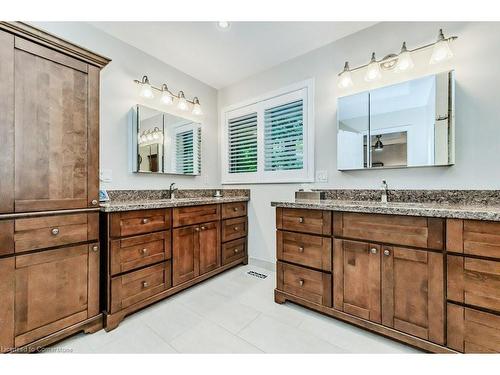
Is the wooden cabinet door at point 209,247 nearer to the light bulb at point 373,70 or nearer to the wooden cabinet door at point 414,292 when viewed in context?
the wooden cabinet door at point 414,292

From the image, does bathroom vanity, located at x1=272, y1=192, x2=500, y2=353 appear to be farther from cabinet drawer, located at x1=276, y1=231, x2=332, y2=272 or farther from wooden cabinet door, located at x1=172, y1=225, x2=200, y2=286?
wooden cabinet door, located at x1=172, y1=225, x2=200, y2=286

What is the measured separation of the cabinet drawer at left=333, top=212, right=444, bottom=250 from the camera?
4.28ft

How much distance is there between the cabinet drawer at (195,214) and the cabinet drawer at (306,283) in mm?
901

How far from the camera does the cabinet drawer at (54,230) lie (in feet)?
4.30

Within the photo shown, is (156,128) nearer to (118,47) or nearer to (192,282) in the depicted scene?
(118,47)

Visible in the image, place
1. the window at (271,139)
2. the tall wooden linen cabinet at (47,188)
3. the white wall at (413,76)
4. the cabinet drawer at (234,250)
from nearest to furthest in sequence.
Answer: the tall wooden linen cabinet at (47,188) < the white wall at (413,76) < the window at (271,139) < the cabinet drawer at (234,250)

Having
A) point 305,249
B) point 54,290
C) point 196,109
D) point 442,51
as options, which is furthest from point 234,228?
point 442,51

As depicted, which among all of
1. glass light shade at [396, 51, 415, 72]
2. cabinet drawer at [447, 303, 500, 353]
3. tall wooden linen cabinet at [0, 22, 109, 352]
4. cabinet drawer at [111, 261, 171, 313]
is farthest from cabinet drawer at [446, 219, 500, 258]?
tall wooden linen cabinet at [0, 22, 109, 352]

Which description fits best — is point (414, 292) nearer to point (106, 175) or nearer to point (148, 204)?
point (148, 204)

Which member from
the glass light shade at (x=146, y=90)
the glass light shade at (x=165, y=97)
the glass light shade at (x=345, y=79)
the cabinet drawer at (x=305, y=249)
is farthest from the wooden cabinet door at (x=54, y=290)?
the glass light shade at (x=345, y=79)

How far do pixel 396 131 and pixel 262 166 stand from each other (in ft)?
4.86

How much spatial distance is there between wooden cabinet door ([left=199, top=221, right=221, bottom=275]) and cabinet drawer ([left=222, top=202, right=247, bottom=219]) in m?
0.17

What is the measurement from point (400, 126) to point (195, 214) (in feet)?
6.75
